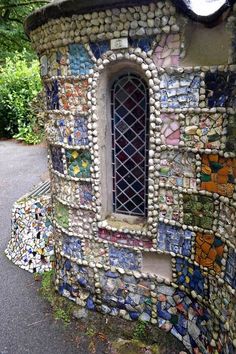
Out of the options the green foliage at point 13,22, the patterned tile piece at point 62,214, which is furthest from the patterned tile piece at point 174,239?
the green foliage at point 13,22

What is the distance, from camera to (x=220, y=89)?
11.2ft

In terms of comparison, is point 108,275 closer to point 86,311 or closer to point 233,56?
point 86,311

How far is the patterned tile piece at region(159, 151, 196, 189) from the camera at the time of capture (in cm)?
379

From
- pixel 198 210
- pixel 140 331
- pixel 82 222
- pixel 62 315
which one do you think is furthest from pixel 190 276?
pixel 62 315

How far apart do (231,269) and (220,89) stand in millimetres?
1862

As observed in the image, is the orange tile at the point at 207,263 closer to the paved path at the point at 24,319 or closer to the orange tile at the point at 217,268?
the orange tile at the point at 217,268

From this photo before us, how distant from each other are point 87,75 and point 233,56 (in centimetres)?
168

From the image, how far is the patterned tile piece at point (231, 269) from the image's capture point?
349 cm

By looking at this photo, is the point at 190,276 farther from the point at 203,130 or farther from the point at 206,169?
the point at 203,130

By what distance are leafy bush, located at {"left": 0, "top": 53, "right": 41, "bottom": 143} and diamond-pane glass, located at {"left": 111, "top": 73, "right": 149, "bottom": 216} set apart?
11.6 metres

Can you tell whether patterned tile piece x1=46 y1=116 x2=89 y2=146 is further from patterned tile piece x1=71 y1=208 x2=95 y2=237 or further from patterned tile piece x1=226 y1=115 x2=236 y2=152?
patterned tile piece x1=226 y1=115 x2=236 y2=152

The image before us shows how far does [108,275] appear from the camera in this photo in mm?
4684

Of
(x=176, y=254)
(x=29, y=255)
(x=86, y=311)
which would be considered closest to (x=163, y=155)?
(x=176, y=254)

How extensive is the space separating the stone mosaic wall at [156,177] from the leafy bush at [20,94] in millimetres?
11372
